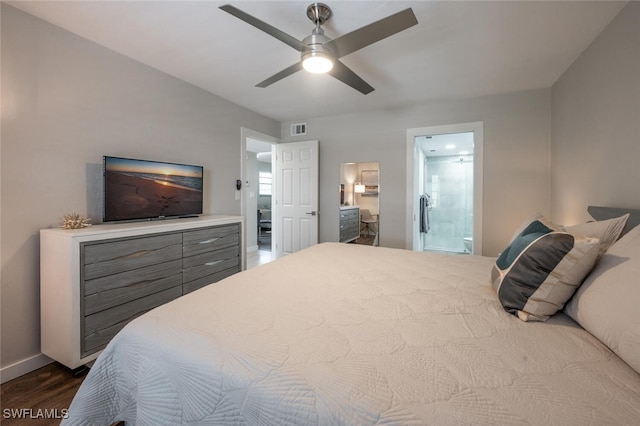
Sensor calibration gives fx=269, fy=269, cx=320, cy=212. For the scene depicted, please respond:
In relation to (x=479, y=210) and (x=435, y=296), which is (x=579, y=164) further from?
(x=435, y=296)

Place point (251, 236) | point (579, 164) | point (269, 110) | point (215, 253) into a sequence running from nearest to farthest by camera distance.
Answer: point (579, 164) → point (215, 253) → point (269, 110) → point (251, 236)

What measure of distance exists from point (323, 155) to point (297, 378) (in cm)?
385

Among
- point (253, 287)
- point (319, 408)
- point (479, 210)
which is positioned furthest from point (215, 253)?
point (479, 210)

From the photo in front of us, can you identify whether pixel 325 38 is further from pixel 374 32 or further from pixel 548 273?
pixel 548 273

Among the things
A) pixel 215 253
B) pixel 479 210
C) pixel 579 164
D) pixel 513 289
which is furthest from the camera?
pixel 479 210

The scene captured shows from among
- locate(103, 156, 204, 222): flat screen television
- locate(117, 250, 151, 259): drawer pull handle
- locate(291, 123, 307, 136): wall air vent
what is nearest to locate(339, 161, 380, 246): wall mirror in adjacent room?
locate(291, 123, 307, 136): wall air vent

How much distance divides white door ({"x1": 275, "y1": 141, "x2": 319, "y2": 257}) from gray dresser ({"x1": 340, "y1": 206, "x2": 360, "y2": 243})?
463mm

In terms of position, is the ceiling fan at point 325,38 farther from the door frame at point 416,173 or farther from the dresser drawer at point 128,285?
the door frame at point 416,173

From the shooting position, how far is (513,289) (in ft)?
3.53

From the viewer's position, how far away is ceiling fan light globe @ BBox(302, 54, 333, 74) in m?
1.75

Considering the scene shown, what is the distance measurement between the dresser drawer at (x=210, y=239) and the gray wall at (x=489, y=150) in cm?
184

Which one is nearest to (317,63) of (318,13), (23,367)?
(318,13)

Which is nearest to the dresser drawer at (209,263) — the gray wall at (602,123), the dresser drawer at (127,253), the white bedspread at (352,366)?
the dresser drawer at (127,253)

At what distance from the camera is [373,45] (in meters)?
2.19
